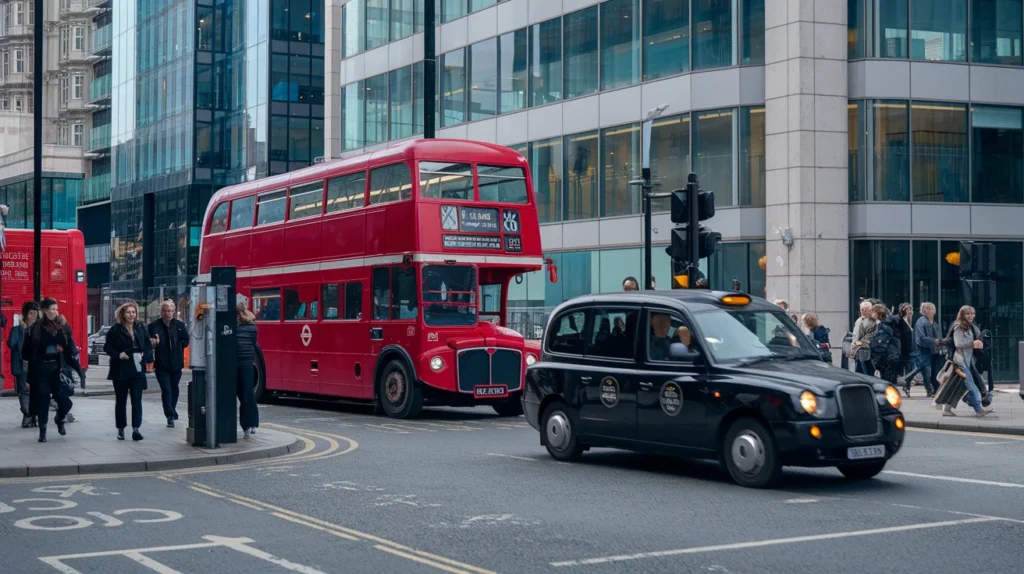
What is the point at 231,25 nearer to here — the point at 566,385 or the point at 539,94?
the point at 539,94

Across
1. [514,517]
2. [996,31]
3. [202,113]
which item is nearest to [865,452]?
[514,517]

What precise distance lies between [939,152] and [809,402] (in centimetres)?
2089

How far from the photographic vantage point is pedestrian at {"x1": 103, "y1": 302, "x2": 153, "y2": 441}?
51.1 ft

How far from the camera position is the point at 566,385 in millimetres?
13242

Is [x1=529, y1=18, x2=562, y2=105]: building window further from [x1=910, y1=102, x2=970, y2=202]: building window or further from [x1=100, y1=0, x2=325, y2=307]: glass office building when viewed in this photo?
[x1=100, y1=0, x2=325, y2=307]: glass office building

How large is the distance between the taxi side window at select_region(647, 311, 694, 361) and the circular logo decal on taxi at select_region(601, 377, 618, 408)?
49cm

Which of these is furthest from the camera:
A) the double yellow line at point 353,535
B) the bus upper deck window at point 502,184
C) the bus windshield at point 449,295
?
the bus upper deck window at point 502,184

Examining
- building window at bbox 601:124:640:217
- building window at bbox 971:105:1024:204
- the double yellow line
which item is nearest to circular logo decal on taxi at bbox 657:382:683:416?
the double yellow line

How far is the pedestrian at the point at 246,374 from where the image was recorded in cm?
1603

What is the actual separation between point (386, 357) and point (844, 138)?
13845 millimetres

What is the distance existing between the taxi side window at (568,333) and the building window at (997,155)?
19435 millimetres

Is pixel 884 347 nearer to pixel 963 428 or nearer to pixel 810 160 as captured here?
pixel 963 428

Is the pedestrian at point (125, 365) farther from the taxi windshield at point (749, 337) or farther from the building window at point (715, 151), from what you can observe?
the building window at point (715, 151)

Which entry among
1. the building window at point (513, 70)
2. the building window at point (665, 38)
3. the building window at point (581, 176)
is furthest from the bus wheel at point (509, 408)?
the building window at point (513, 70)
